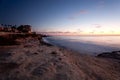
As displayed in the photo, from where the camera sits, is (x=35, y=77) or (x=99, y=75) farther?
(x=99, y=75)

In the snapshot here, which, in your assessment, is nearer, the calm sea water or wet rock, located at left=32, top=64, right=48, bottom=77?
wet rock, located at left=32, top=64, right=48, bottom=77

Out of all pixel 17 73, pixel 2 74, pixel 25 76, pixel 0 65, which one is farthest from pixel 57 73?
pixel 0 65

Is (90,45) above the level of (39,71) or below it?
below

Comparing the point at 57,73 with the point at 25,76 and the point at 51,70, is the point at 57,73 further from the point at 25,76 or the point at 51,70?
the point at 25,76

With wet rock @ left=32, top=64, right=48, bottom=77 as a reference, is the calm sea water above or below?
below

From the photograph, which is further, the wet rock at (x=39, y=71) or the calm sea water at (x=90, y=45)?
the calm sea water at (x=90, y=45)

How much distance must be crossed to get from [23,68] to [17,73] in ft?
3.06

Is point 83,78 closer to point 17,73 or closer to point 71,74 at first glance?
point 71,74

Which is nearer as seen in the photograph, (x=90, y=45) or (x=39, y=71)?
(x=39, y=71)

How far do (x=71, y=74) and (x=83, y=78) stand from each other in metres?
0.76

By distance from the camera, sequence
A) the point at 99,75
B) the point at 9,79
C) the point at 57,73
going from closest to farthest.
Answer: the point at 9,79 < the point at 57,73 < the point at 99,75

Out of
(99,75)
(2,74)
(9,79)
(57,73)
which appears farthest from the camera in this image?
(99,75)

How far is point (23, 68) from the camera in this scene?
833 cm

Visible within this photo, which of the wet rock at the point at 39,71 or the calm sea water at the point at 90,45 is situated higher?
the wet rock at the point at 39,71
